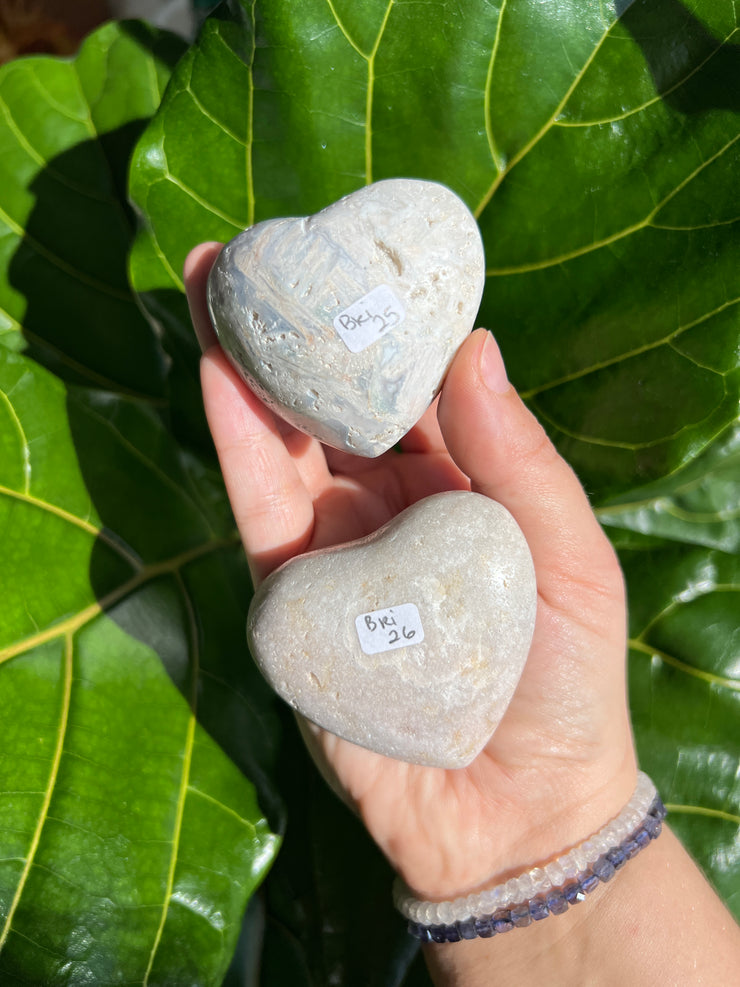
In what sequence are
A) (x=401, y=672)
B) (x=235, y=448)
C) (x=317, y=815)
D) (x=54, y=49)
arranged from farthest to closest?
1. (x=54, y=49)
2. (x=317, y=815)
3. (x=235, y=448)
4. (x=401, y=672)

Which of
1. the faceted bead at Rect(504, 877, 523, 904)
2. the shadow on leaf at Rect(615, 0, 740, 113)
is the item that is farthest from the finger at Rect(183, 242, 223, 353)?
the faceted bead at Rect(504, 877, 523, 904)

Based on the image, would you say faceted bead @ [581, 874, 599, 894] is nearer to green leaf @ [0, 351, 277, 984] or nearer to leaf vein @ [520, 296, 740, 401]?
green leaf @ [0, 351, 277, 984]

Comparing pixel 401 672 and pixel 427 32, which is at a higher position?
pixel 427 32

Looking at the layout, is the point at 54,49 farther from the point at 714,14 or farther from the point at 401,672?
the point at 401,672

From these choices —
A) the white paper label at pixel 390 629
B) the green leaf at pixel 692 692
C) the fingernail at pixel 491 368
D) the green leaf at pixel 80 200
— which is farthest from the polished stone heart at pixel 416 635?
the green leaf at pixel 80 200

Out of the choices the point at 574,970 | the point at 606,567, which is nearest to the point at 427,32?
the point at 606,567

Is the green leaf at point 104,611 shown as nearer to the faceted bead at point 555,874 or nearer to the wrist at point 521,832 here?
the wrist at point 521,832
